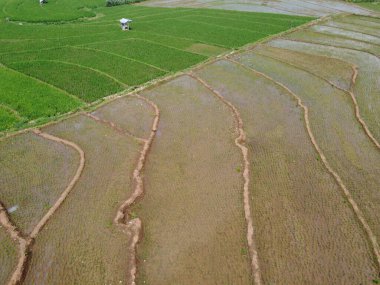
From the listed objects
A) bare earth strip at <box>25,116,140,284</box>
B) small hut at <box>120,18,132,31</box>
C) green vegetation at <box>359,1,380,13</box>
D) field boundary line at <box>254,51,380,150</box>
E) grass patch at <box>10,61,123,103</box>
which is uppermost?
green vegetation at <box>359,1,380,13</box>

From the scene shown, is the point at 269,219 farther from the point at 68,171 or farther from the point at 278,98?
the point at 278,98

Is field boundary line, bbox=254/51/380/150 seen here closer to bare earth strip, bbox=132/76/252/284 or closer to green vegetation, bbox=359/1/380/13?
bare earth strip, bbox=132/76/252/284

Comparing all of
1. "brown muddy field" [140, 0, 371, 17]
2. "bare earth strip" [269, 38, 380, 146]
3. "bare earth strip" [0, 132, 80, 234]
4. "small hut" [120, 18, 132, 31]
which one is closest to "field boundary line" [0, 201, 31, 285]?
"bare earth strip" [0, 132, 80, 234]

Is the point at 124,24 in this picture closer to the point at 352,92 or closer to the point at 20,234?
the point at 352,92

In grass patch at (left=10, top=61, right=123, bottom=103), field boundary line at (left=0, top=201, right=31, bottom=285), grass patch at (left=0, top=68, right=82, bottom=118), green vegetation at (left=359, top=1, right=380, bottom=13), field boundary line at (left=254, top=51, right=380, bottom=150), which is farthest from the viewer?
green vegetation at (left=359, top=1, right=380, bottom=13)

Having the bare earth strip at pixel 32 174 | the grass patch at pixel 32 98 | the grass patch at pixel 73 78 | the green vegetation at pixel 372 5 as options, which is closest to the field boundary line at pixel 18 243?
the bare earth strip at pixel 32 174
